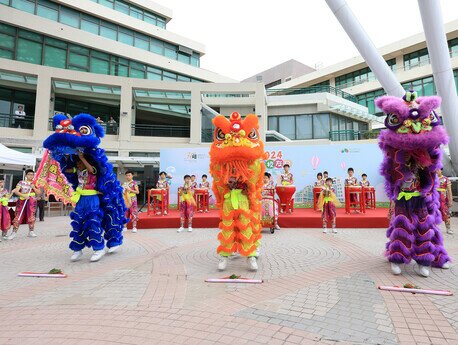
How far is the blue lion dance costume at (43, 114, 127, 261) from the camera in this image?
450 centimetres

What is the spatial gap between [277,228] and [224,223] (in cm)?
420

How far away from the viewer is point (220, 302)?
3.09 meters

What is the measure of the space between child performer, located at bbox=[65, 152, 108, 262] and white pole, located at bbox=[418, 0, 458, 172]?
26.4 feet

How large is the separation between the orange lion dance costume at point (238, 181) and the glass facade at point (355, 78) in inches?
1087

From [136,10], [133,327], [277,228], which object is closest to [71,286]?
[133,327]

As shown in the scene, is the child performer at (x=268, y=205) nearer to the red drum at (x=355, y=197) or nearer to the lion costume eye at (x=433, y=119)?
the red drum at (x=355, y=197)

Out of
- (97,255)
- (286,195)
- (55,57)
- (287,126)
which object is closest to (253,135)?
(97,255)

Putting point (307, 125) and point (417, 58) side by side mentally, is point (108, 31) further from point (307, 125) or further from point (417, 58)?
point (417, 58)

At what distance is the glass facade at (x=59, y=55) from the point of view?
17.3m

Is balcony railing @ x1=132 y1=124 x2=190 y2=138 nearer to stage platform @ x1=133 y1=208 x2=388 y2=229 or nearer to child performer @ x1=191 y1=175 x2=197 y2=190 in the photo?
child performer @ x1=191 y1=175 x2=197 y2=190

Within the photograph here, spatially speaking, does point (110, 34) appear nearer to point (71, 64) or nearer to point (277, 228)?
point (71, 64)

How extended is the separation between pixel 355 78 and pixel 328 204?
25813mm

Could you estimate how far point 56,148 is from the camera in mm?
4453

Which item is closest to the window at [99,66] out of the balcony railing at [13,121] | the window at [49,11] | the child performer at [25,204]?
the window at [49,11]
